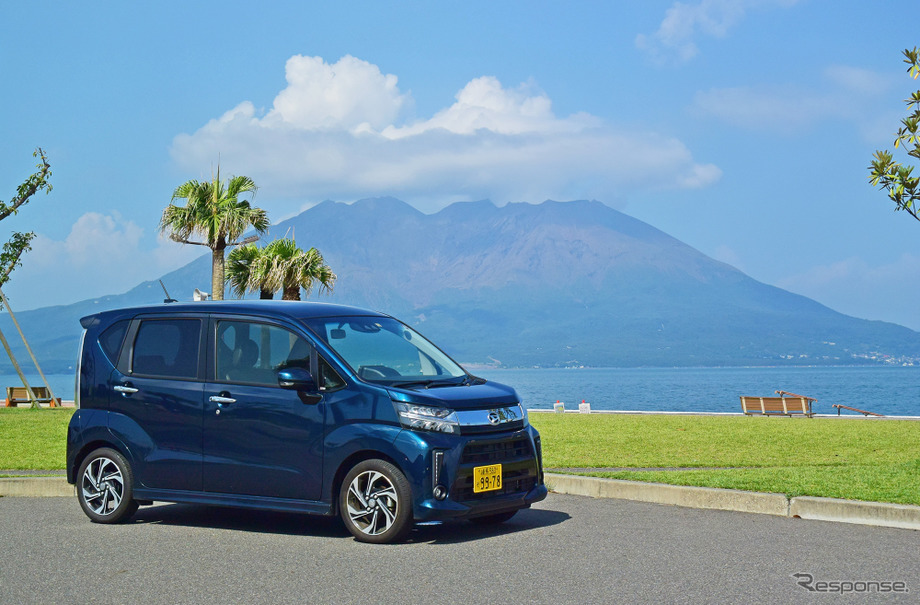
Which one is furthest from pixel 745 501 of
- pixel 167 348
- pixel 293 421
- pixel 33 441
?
pixel 33 441

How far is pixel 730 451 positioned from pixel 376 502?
9.94 m

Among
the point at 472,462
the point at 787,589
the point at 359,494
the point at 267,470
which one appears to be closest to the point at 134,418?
the point at 267,470

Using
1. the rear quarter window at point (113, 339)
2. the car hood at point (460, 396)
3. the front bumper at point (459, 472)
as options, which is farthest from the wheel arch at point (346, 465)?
the rear quarter window at point (113, 339)

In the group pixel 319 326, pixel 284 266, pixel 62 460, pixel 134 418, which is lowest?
pixel 62 460

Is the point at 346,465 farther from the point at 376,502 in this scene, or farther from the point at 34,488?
the point at 34,488

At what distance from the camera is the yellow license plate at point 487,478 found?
Result: 8.17 m

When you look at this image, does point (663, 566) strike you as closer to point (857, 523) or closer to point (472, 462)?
point (472, 462)

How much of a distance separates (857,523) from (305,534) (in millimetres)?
4786

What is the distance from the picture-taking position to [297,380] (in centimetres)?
830

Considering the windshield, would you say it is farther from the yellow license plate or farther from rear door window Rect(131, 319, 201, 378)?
rear door window Rect(131, 319, 201, 378)

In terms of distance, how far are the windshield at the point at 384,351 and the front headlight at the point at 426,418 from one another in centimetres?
40

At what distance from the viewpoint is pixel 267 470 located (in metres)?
8.59

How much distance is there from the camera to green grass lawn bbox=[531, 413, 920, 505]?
10.4 meters

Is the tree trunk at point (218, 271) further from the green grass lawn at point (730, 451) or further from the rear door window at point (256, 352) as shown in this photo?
the rear door window at point (256, 352)
